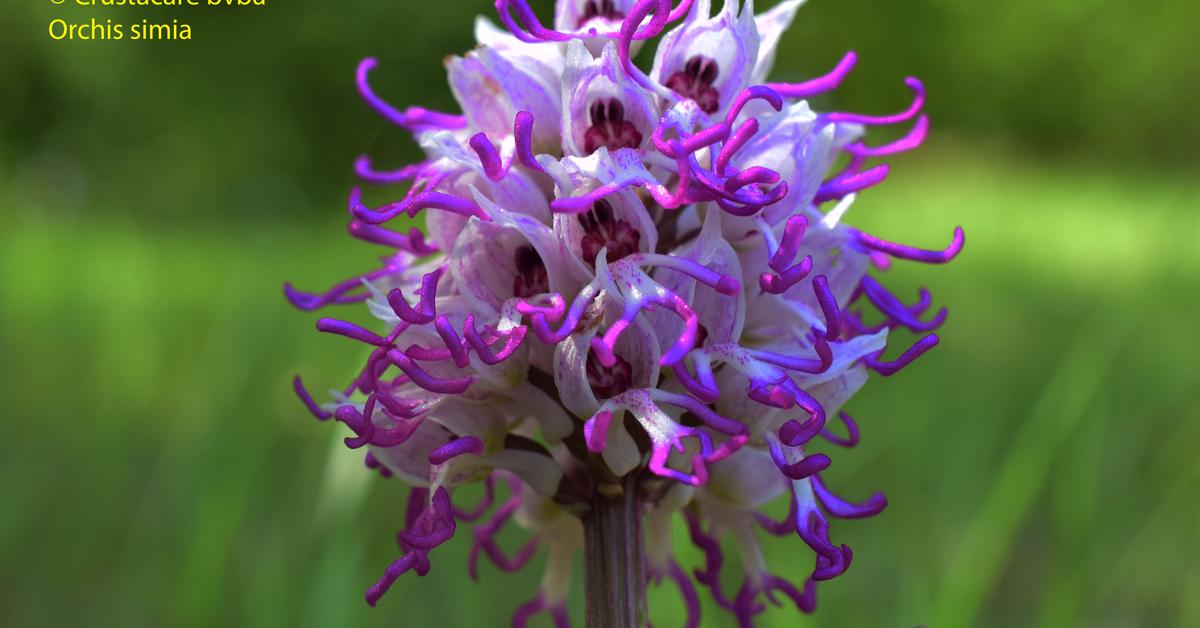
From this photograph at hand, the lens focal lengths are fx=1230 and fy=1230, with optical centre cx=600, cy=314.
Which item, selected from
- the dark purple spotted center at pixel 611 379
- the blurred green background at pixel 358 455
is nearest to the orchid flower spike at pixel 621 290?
the dark purple spotted center at pixel 611 379

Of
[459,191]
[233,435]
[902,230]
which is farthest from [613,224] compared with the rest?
[902,230]

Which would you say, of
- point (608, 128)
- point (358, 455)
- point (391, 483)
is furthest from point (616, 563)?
point (391, 483)

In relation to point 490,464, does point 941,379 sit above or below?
below

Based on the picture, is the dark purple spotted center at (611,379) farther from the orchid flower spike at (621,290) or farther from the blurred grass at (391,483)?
the blurred grass at (391,483)

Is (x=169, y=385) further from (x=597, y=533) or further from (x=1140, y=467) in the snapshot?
(x=597, y=533)

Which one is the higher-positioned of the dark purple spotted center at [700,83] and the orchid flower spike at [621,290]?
the dark purple spotted center at [700,83]

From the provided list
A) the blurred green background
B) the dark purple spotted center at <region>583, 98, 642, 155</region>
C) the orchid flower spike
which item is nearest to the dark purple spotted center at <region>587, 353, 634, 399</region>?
the orchid flower spike
